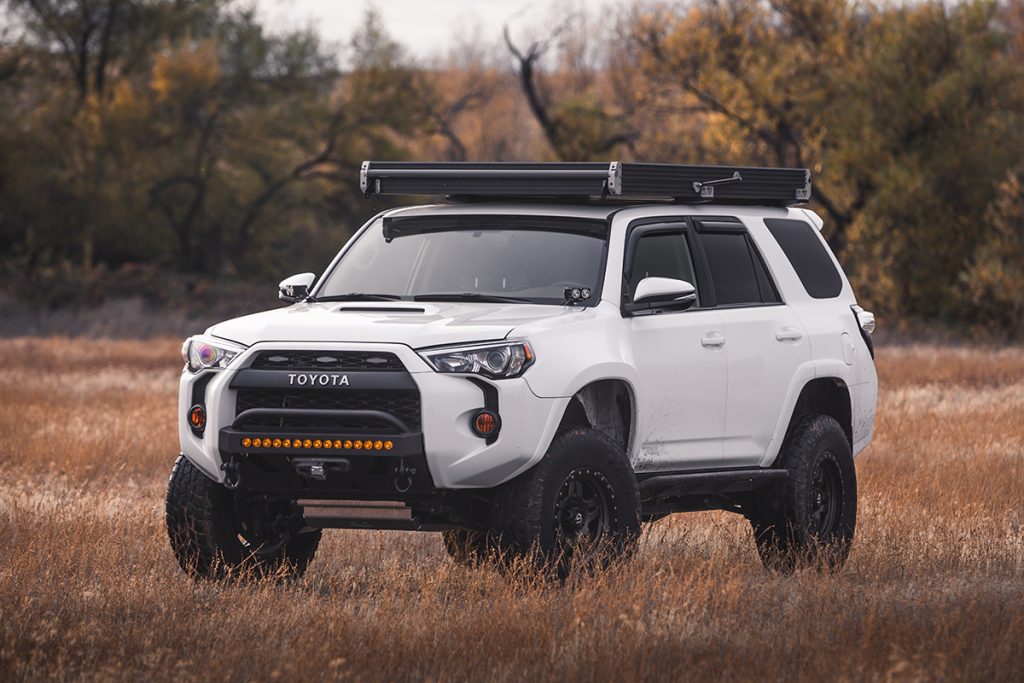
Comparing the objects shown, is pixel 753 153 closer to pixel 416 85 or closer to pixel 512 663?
pixel 416 85

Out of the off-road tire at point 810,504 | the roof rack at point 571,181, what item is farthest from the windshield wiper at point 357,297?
the off-road tire at point 810,504

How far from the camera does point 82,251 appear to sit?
4547cm

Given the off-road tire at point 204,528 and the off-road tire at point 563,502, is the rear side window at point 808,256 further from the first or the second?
the off-road tire at point 204,528

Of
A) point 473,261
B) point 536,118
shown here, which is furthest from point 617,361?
point 536,118

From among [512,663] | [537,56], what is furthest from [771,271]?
[537,56]

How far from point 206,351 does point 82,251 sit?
38.4 metres

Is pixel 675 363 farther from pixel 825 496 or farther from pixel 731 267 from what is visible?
pixel 825 496

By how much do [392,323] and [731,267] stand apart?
260cm

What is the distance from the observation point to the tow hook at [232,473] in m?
8.19

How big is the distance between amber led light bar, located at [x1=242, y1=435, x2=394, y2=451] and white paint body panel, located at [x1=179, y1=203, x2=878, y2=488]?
0.18 meters

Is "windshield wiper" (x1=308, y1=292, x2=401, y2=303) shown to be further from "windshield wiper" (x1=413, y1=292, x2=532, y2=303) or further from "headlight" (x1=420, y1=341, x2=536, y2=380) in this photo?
"headlight" (x1=420, y1=341, x2=536, y2=380)

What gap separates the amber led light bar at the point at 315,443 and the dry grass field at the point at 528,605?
0.67 meters

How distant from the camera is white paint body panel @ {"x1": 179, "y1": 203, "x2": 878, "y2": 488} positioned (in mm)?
7953

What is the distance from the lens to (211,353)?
27.5ft
